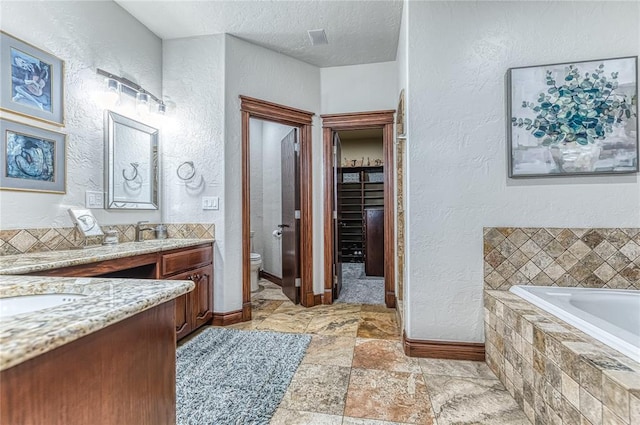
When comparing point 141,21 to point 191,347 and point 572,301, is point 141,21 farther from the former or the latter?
point 572,301

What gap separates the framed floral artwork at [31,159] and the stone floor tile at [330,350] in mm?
1973

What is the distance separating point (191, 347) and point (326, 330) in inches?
41.5

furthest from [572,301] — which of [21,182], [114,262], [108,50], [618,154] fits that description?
[108,50]

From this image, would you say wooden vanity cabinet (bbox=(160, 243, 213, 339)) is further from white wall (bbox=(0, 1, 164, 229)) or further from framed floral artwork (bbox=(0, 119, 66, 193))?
framed floral artwork (bbox=(0, 119, 66, 193))

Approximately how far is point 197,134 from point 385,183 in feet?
6.32

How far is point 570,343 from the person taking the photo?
123 centimetres

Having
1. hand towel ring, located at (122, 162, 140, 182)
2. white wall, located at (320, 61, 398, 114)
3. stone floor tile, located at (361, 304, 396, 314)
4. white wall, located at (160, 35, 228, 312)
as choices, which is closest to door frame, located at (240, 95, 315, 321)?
white wall, located at (320, 61, 398, 114)

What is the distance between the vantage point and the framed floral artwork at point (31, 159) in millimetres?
1683

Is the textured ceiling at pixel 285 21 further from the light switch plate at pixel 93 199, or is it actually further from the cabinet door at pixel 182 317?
the cabinet door at pixel 182 317

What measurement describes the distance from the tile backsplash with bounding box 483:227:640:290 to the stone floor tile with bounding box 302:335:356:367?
1054 mm

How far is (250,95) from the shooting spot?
2924 millimetres

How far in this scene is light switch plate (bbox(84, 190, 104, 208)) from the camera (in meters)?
2.16

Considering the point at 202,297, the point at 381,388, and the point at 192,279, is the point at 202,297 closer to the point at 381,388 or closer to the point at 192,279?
the point at 192,279

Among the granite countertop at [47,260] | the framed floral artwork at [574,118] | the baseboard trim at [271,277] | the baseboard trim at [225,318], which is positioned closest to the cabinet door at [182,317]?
the baseboard trim at [225,318]
